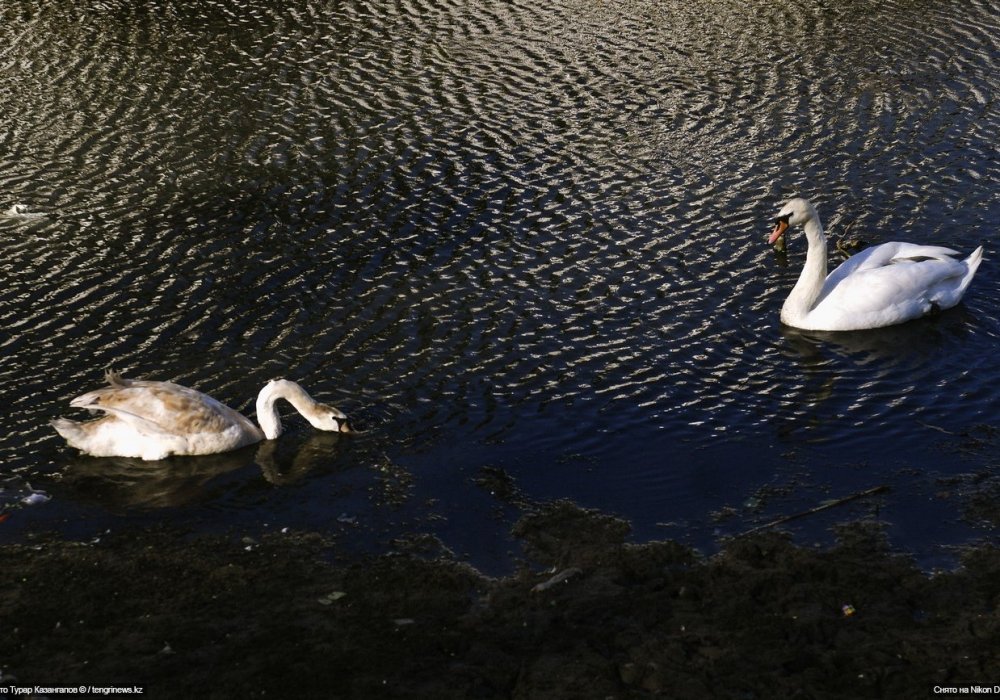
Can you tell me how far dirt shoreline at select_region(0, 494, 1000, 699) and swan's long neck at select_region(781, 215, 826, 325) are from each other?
5.54 meters

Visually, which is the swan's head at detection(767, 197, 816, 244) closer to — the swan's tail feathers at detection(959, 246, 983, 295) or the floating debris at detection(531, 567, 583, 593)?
the swan's tail feathers at detection(959, 246, 983, 295)

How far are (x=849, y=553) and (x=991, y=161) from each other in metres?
13.7

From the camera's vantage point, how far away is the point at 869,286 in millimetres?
17250

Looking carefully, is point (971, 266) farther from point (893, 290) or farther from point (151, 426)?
point (151, 426)

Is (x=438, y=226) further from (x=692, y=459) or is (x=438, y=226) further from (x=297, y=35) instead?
(x=297, y=35)

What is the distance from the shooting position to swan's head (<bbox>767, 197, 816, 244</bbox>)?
17.6m

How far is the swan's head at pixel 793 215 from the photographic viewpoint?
1762 cm

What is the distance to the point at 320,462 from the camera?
44.8 ft

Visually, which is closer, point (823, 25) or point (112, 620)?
point (112, 620)

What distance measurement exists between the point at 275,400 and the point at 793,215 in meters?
8.25

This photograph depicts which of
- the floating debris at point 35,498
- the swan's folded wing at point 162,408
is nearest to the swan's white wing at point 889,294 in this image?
the swan's folded wing at point 162,408

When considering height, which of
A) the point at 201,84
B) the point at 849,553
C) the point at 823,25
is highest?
the point at 201,84

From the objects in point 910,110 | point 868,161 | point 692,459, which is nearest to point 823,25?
point 910,110

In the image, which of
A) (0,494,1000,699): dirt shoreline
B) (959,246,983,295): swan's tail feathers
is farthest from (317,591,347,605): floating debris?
(959,246,983,295): swan's tail feathers
